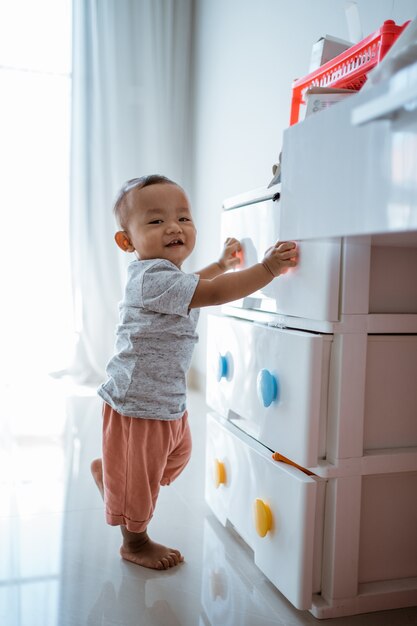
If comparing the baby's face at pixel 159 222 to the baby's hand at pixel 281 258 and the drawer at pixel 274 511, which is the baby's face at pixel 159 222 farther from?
the drawer at pixel 274 511

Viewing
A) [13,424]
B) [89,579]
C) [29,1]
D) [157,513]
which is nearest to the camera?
[89,579]

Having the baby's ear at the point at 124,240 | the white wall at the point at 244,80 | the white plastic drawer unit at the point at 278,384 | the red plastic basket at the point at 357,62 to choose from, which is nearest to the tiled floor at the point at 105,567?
the white plastic drawer unit at the point at 278,384

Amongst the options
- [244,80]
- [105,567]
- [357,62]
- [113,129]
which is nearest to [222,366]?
[105,567]

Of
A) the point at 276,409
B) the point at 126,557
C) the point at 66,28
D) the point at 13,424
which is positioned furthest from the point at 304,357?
the point at 66,28

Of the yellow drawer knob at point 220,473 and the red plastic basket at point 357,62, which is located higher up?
the red plastic basket at point 357,62

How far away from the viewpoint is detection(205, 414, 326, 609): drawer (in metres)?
0.86

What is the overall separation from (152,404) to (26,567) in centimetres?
34

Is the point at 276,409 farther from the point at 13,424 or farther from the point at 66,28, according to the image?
the point at 66,28

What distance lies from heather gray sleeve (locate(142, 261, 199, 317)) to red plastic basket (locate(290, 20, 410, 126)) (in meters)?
0.40

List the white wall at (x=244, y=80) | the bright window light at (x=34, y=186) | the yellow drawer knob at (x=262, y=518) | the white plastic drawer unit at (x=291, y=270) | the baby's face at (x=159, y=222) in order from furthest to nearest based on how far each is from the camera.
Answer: the bright window light at (x=34, y=186), the white wall at (x=244, y=80), the baby's face at (x=159, y=222), the yellow drawer knob at (x=262, y=518), the white plastic drawer unit at (x=291, y=270)

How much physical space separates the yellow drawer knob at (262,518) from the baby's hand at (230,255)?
433mm

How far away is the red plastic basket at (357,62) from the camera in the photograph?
0.91m

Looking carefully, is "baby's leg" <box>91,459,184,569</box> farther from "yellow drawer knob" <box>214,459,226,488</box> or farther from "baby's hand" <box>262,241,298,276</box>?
"baby's hand" <box>262,241,298,276</box>

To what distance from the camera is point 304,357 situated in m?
0.85
